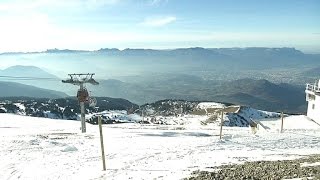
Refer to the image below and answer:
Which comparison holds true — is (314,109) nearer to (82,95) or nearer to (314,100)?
(314,100)

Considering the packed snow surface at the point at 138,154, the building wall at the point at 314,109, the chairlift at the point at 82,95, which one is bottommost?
the building wall at the point at 314,109

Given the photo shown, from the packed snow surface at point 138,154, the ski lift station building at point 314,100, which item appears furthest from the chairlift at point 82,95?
the ski lift station building at point 314,100

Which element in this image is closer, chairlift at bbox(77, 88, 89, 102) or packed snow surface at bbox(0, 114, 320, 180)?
packed snow surface at bbox(0, 114, 320, 180)

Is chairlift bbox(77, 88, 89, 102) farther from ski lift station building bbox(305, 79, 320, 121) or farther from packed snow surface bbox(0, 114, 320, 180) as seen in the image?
ski lift station building bbox(305, 79, 320, 121)

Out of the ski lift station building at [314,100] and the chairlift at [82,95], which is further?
the ski lift station building at [314,100]

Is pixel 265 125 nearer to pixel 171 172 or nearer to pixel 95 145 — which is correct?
pixel 95 145

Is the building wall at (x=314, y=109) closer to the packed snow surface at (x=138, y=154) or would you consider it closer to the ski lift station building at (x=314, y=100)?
the ski lift station building at (x=314, y=100)

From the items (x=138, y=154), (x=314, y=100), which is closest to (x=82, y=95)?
(x=138, y=154)

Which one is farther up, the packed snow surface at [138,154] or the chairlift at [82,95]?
the chairlift at [82,95]

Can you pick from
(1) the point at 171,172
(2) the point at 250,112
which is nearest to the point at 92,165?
(1) the point at 171,172

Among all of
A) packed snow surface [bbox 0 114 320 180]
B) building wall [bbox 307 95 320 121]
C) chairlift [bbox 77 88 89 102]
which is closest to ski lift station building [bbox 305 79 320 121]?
building wall [bbox 307 95 320 121]

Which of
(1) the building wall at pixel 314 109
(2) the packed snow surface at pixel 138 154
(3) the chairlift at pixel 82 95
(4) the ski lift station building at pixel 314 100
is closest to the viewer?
(2) the packed snow surface at pixel 138 154

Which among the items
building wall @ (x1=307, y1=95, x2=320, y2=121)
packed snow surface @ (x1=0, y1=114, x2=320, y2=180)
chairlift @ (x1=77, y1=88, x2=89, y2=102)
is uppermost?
chairlift @ (x1=77, y1=88, x2=89, y2=102)

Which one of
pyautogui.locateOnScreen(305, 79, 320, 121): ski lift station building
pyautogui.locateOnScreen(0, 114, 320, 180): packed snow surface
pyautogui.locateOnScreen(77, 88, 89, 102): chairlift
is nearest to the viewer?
pyautogui.locateOnScreen(0, 114, 320, 180): packed snow surface
